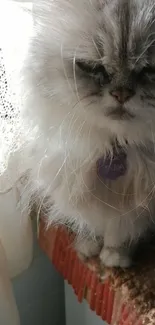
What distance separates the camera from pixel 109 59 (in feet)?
1.57

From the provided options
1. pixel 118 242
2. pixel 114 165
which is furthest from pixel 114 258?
pixel 114 165

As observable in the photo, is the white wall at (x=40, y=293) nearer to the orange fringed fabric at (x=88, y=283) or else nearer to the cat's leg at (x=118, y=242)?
the orange fringed fabric at (x=88, y=283)

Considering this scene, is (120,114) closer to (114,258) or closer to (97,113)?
(97,113)

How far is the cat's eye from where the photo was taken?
490 mm

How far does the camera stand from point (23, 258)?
78 centimetres

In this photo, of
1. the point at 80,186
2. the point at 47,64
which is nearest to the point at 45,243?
the point at 80,186

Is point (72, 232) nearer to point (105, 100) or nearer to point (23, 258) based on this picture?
point (23, 258)

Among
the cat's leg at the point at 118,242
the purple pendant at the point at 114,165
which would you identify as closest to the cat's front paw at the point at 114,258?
the cat's leg at the point at 118,242

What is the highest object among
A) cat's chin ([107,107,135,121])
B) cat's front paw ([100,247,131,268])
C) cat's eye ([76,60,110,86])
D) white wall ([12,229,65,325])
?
cat's eye ([76,60,110,86])

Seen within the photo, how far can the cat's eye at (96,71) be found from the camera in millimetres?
490

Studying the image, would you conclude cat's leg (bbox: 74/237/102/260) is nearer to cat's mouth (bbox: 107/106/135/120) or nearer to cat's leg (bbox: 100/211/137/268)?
cat's leg (bbox: 100/211/137/268)

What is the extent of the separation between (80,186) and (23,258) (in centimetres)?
24

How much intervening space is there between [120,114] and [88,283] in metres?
0.31

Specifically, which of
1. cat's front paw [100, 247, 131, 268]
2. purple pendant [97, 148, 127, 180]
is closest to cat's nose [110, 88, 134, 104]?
purple pendant [97, 148, 127, 180]
